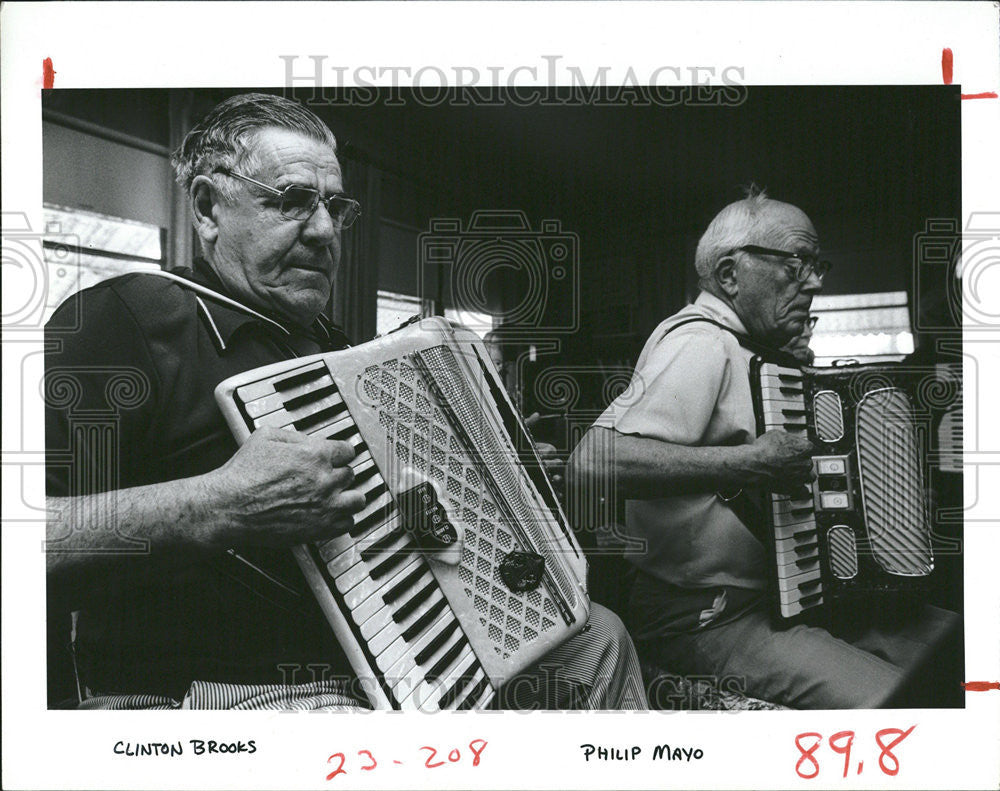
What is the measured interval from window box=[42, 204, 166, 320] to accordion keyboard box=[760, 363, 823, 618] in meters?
1.33

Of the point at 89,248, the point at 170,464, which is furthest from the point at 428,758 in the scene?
the point at 89,248

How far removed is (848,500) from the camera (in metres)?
1.70

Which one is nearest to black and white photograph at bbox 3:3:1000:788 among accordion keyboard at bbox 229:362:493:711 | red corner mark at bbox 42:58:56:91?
red corner mark at bbox 42:58:56:91

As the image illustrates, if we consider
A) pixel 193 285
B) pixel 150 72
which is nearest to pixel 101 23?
pixel 150 72

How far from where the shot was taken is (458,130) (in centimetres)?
169

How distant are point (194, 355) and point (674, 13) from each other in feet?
4.12

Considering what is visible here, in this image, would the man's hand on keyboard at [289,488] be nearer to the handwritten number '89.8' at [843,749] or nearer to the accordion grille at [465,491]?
the accordion grille at [465,491]

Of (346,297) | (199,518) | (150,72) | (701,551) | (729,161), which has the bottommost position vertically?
(701,551)

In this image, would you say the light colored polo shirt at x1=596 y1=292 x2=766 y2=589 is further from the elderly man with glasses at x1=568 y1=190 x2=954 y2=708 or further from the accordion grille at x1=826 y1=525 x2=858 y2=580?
the accordion grille at x1=826 y1=525 x2=858 y2=580

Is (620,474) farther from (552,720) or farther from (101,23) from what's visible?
(101,23)

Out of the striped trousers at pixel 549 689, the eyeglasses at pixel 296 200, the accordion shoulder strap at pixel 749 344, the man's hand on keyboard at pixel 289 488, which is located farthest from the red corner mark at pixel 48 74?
the accordion shoulder strap at pixel 749 344

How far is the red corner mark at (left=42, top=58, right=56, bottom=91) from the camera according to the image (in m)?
1.67

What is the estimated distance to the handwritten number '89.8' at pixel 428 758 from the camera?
5.53ft

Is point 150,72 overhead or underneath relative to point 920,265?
overhead
